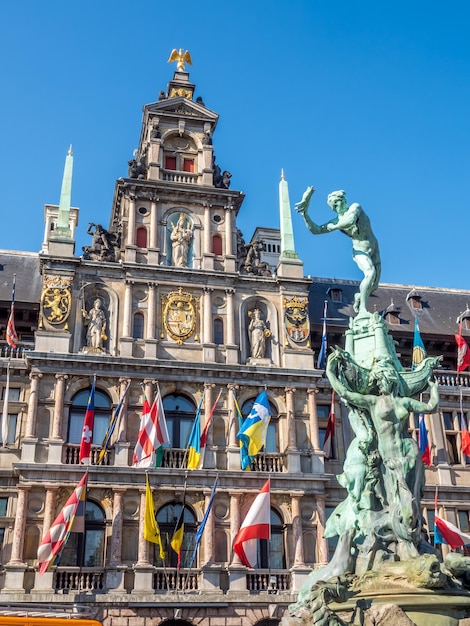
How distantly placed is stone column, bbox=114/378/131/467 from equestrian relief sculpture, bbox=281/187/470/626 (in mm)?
15687

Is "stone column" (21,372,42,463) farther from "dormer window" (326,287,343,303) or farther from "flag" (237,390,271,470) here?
"dormer window" (326,287,343,303)

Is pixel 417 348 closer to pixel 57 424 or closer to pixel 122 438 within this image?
pixel 122 438

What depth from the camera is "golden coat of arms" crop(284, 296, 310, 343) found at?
114ft

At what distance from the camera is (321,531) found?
31094 mm

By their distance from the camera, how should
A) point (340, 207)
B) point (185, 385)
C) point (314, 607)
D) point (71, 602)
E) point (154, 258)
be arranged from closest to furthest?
1. point (314, 607)
2. point (340, 207)
3. point (71, 602)
4. point (185, 385)
5. point (154, 258)

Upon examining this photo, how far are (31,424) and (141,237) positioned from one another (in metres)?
10.3

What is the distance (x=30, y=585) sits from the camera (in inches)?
1104

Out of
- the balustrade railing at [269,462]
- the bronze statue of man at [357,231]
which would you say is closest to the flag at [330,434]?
the balustrade railing at [269,462]

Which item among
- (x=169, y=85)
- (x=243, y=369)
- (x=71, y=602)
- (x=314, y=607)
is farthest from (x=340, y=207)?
(x=169, y=85)

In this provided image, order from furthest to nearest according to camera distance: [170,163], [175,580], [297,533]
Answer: [170,163], [297,533], [175,580]

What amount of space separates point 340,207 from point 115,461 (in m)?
16.5

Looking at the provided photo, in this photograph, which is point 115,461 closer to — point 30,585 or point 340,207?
point 30,585

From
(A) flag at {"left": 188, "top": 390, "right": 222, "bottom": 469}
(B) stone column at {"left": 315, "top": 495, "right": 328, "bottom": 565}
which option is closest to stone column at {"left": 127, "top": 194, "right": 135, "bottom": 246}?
(A) flag at {"left": 188, "top": 390, "right": 222, "bottom": 469}

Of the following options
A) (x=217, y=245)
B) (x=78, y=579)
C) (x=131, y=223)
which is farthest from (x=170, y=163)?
(x=78, y=579)
